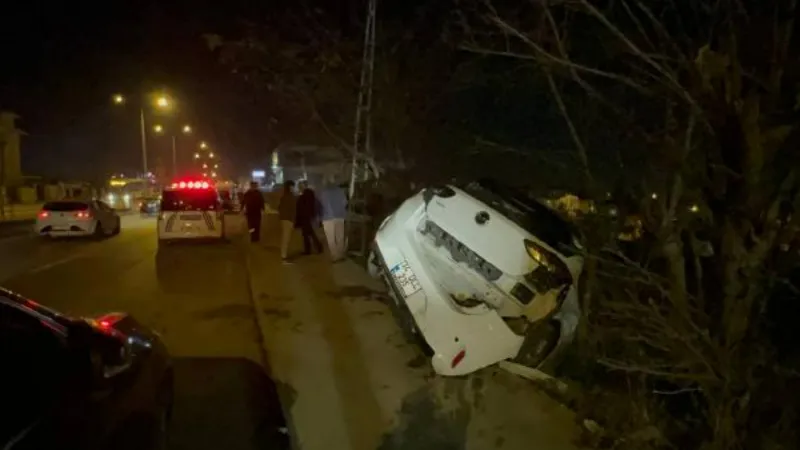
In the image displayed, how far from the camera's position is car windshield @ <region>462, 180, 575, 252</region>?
7848mm

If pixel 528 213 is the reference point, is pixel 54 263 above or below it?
below

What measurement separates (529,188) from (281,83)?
10473 millimetres

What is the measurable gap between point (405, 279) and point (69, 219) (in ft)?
72.7

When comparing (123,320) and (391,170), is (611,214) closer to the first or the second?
(123,320)

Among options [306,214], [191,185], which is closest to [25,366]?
[306,214]

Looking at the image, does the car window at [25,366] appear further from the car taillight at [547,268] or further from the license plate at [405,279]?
the car taillight at [547,268]

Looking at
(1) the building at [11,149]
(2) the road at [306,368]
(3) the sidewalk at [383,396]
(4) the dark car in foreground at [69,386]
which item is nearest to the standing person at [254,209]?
(2) the road at [306,368]

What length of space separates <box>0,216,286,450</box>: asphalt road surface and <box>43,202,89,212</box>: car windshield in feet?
6.05

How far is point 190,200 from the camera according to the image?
24156 mm

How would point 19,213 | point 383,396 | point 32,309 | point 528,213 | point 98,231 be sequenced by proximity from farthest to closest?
point 19,213 < point 98,231 < point 528,213 < point 383,396 < point 32,309

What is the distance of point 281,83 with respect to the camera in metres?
20.9

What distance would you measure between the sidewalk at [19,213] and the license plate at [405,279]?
38190mm

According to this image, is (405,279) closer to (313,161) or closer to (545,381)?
(545,381)

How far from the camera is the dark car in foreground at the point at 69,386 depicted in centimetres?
346
